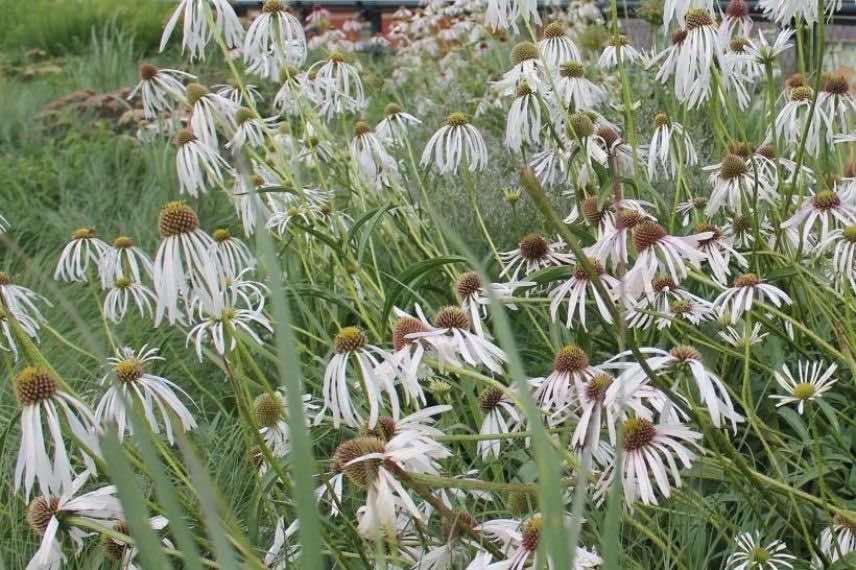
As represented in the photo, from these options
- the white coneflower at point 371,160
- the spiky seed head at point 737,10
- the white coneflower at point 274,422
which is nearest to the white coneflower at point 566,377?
the white coneflower at point 274,422

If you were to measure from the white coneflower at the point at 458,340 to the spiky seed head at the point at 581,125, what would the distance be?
697mm

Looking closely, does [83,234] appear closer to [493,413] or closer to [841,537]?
[493,413]

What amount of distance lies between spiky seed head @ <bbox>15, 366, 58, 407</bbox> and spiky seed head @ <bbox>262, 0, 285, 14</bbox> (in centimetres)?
140

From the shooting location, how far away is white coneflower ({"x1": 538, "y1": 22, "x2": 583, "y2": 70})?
252 centimetres

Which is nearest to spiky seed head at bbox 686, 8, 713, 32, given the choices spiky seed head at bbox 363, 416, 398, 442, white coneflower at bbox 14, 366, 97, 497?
spiky seed head at bbox 363, 416, 398, 442

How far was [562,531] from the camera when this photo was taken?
803mm

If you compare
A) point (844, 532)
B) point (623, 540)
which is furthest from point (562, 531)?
point (623, 540)

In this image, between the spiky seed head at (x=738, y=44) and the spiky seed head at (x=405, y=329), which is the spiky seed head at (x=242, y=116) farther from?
the spiky seed head at (x=405, y=329)

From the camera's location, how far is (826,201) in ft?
6.30

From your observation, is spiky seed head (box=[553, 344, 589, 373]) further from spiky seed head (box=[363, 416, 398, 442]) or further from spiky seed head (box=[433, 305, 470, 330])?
spiky seed head (box=[363, 416, 398, 442])

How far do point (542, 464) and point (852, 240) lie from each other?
1133mm

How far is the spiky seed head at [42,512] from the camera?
53.6 inches

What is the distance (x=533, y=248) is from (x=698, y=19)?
1.96 ft

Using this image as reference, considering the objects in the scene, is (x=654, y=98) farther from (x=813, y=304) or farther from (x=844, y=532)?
(x=844, y=532)
